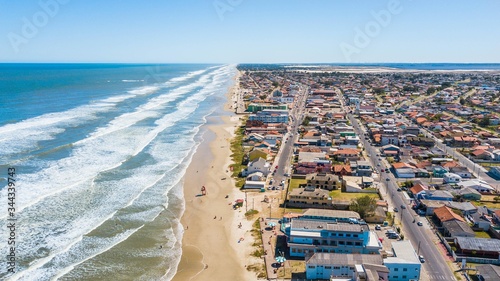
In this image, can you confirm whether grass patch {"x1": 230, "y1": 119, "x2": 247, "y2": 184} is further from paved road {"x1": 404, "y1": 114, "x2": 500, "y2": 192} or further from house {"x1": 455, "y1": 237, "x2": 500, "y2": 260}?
paved road {"x1": 404, "y1": 114, "x2": 500, "y2": 192}

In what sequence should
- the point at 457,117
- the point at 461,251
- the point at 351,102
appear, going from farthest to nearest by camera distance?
the point at 351,102 < the point at 457,117 < the point at 461,251

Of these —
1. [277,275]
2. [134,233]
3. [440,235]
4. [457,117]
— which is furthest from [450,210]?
[457,117]

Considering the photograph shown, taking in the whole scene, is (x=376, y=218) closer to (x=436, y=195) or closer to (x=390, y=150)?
(x=436, y=195)

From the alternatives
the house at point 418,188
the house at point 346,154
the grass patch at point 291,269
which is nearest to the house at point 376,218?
the house at point 418,188

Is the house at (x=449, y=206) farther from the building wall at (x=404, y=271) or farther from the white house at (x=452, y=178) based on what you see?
the building wall at (x=404, y=271)

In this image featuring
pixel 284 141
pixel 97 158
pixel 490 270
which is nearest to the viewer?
pixel 490 270

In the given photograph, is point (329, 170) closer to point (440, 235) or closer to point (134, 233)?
point (440, 235)

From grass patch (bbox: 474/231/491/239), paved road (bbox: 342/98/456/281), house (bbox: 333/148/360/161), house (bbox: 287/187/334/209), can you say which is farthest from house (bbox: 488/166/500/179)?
house (bbox: 287/187/334/209)

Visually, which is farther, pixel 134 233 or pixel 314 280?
pixel 134 233
